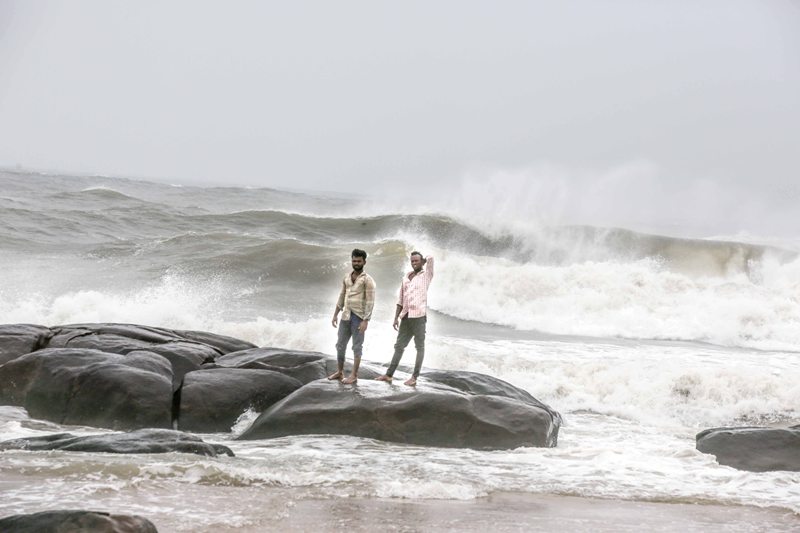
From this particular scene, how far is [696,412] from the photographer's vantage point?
482 inches

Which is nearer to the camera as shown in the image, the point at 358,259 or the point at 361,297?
the point at 358,259

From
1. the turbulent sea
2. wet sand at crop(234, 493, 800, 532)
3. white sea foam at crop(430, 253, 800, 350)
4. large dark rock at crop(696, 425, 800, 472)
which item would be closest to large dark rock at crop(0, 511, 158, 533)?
the turbulent sea

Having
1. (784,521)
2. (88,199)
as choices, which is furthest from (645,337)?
(88,199)

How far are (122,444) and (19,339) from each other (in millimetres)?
4307

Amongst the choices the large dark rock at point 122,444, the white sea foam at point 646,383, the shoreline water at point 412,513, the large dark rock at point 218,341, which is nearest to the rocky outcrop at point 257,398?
the large dark rock at point 218,341

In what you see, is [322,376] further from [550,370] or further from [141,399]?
[550,370]

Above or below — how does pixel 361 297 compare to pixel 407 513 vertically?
above

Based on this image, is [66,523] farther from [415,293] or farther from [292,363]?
[292,363]

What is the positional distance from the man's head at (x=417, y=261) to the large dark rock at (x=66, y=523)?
602 centimetres

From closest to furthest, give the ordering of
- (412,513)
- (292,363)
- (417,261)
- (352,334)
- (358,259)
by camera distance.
A: 1. (412,513)
2. (358,259)
3. (352,334)
4. (417,261)
5. (292,363)

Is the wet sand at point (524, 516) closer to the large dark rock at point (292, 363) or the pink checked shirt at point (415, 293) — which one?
the pink checked shirt at point (415, 293)

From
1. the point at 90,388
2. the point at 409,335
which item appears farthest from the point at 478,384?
the point at 90,388

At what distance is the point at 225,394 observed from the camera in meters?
9.79

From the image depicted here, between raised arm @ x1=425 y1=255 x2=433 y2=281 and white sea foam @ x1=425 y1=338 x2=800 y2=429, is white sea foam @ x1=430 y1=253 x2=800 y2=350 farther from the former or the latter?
raised arm @ x1=425 y1=255 x2=433 y2=281
